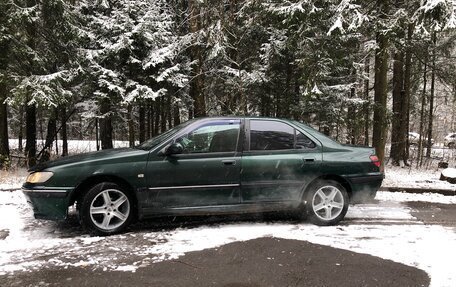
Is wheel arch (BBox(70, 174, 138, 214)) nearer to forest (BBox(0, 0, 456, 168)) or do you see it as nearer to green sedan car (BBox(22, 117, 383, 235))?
green sedan car (BBox(22, 117, 383, 235))

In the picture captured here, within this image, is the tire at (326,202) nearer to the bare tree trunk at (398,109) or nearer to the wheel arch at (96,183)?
the wheel arch at (96,183)

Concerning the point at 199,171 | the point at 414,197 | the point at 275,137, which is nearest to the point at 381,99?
the point at 414,197

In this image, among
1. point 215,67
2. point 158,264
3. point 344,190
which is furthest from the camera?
point 215,67

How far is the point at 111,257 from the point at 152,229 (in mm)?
1234

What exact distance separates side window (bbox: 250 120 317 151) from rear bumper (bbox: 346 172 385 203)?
85 cm

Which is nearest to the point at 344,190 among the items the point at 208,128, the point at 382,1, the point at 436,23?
the point at 208,128

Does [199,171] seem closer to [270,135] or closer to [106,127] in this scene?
[270,135]

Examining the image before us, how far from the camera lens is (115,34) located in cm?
1421

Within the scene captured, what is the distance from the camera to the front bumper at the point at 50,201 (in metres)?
5.32

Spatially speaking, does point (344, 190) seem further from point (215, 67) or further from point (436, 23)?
point (215, 67)

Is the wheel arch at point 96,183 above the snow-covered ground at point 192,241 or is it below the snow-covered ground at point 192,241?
above

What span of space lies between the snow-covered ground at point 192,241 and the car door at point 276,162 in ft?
1.76

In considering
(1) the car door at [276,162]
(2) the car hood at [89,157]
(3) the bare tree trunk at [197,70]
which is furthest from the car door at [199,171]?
(3) the bare tree trunk at [197,70]

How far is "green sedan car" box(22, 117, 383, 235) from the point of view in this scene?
5445 mm
